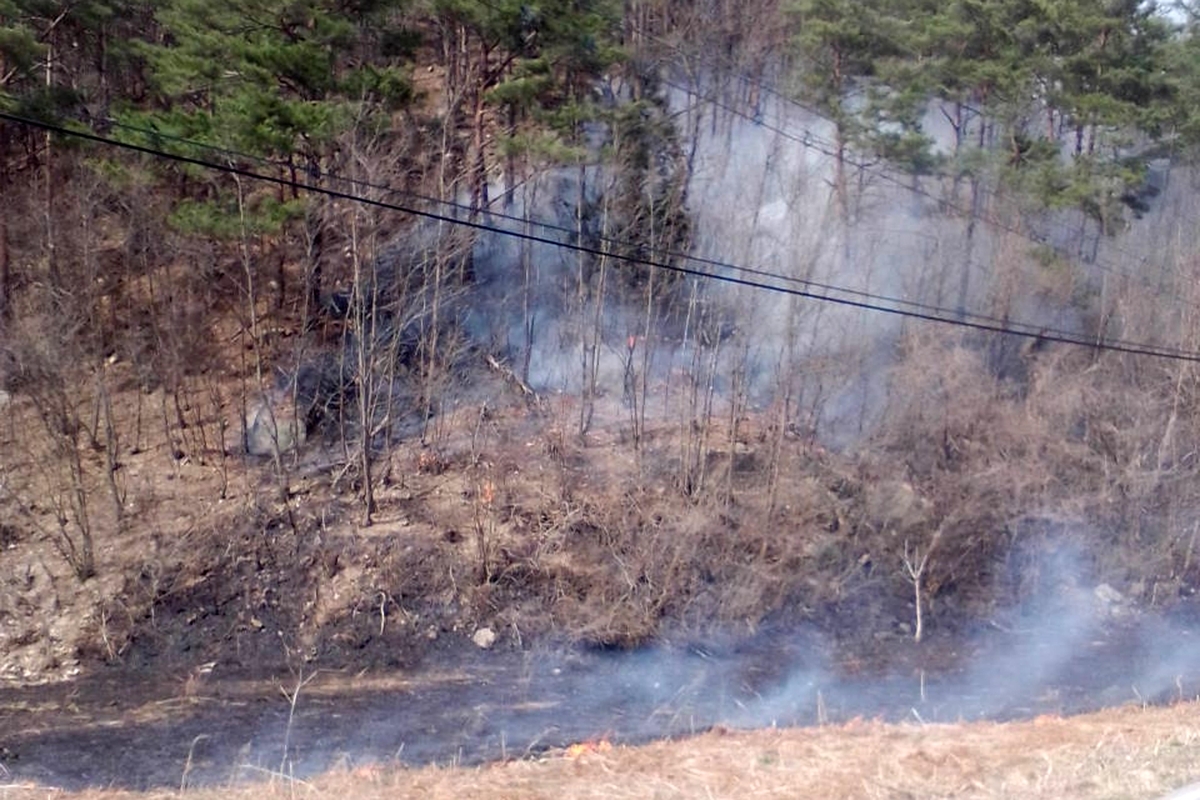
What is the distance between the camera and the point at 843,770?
7824mm

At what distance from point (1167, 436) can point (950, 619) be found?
19.3 ft

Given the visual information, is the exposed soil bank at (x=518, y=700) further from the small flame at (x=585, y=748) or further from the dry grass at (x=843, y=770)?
the dry grass at (x=843, y=770)

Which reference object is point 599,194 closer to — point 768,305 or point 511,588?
point 768,305

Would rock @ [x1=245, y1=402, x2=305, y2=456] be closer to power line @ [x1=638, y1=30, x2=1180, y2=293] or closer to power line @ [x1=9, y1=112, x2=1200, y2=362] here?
power line @ [x1=9, y1=112, x2=1200, y2=362]

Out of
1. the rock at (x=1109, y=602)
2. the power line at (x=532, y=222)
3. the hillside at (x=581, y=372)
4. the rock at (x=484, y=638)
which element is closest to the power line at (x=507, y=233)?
the power line at (x=532, y=222)

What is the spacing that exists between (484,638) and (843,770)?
9821 millimetres

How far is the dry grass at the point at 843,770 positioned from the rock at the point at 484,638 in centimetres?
613

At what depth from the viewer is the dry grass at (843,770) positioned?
680 cm

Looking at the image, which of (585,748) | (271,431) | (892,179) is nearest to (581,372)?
(271,431)

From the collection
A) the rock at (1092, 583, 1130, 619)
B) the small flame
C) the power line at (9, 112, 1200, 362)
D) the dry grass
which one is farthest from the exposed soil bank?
the power line at (9, 112, 1200, 362)

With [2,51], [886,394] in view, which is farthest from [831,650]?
[2,51]

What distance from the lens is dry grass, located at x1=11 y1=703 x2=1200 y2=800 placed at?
6797 mm

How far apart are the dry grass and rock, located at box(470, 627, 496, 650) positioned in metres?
6.13

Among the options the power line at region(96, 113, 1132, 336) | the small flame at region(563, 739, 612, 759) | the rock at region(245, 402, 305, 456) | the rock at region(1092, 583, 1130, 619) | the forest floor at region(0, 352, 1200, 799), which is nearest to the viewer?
the power line at region(96, 113, 1132, 336)
